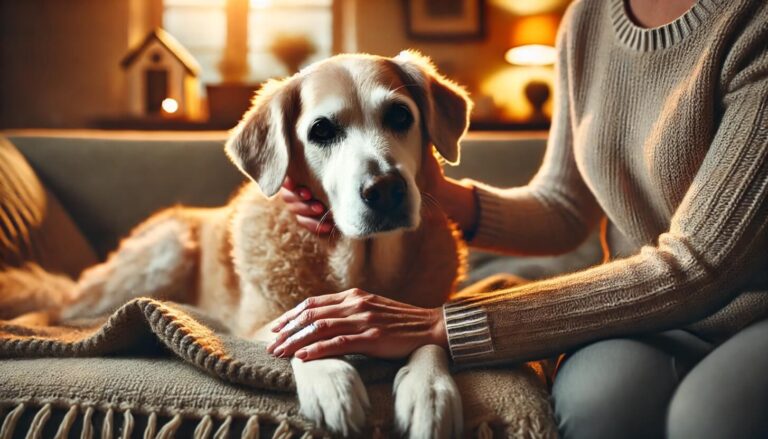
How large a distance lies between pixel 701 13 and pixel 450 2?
2.06 metres

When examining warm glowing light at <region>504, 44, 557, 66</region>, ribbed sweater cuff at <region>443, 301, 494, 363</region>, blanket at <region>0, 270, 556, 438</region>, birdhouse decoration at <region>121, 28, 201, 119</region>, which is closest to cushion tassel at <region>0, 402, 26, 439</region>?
blanket at <region>0, 270, 556, 438</region>

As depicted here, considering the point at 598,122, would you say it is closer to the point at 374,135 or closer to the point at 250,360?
the point at 374,135

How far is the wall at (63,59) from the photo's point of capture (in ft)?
9.43

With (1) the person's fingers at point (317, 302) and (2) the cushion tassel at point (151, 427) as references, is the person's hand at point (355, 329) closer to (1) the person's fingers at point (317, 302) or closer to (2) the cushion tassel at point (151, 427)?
(1) the person's fingers at point (317, 302)

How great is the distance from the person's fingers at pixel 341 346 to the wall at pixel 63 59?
2422 mm

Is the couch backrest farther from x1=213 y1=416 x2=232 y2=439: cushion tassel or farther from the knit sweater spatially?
x1=213 y1=416 x2=232 y2=439: cushion tassel

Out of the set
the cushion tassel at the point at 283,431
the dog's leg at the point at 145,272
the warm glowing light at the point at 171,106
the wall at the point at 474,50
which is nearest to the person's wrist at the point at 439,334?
the cushion tassel at the point at 283,431

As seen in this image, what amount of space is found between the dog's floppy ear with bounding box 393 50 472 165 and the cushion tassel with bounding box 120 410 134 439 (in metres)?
0.70

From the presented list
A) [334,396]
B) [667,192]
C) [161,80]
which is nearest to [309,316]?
[334,396]

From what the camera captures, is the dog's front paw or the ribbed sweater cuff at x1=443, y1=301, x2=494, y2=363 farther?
the ribbed sweater cuff at x1=443, y1=301, x2=494, y2=363

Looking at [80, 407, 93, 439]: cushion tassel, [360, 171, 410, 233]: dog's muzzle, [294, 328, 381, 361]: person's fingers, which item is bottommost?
[80, 407, 93, 439]: cushion tassel

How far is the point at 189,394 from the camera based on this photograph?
85 cm

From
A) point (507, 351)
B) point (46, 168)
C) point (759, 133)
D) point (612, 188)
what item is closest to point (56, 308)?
point (46, 168)

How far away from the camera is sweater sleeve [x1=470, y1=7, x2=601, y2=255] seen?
51.9 inches
